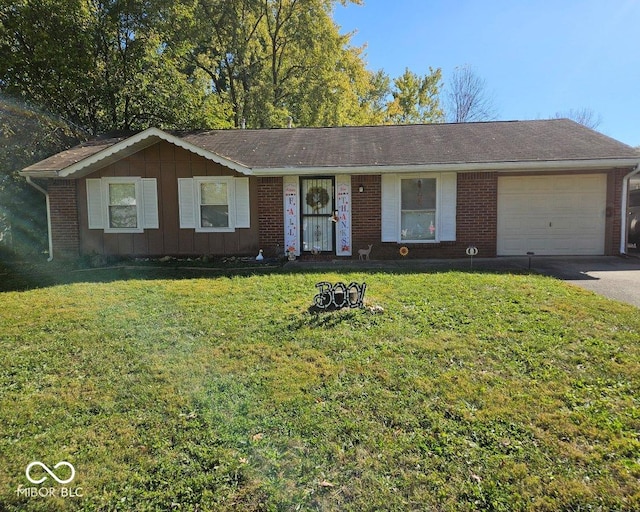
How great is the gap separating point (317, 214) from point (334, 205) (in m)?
0.50

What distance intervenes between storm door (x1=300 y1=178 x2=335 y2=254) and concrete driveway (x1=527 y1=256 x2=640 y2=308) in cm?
474

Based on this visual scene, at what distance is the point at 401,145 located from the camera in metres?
11.1

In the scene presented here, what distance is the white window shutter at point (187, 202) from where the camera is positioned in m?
10.2

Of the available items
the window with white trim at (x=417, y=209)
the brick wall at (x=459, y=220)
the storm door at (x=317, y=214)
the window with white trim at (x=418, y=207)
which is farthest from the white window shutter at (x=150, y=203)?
the window with white trim at (x=417, y=209)

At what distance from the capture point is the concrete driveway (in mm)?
6391

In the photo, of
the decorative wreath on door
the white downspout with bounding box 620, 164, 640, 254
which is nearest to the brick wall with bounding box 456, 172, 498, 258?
the white downspout with bounding box 620, 164, 640, 254

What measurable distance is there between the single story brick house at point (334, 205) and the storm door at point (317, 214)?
0.08ft

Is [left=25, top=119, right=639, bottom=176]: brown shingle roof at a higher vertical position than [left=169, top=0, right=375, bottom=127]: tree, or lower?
lower

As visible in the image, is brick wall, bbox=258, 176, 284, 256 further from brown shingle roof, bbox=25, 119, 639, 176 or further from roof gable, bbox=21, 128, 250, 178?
A: roof gable, bbox=21, 128, 250, 178

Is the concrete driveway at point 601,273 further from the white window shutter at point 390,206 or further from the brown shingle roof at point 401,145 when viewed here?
the white window shutter at point 390,206

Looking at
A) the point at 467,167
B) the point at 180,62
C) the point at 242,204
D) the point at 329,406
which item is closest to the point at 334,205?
the point at 242,204

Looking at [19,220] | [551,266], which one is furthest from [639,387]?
[19,220]

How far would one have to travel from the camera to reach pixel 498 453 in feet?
8.68

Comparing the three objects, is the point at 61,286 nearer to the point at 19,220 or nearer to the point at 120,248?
the point at 120,248
